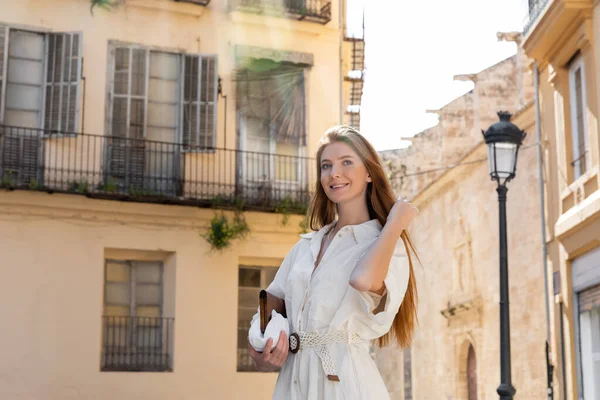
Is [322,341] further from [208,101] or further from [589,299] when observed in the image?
[208,101]

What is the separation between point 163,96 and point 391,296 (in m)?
14.1

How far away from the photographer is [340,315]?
353 centimetres

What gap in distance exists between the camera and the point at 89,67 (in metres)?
16.6

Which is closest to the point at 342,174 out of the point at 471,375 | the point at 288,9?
the point at 288,9

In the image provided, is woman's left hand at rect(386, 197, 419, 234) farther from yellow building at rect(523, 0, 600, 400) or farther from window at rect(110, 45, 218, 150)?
window at rect(110, 45, 218, 150)

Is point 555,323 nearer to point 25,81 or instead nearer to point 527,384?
point 527,384

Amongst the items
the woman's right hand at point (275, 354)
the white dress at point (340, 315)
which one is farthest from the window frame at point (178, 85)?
the woman's right hand at point (275, 354)

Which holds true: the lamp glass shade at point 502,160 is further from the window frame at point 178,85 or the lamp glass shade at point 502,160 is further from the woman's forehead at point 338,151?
the woman's forehead at point 338,151

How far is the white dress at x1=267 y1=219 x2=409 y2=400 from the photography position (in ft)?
11.3

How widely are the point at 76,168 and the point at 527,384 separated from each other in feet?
38.6

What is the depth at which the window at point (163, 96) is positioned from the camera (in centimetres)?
1680

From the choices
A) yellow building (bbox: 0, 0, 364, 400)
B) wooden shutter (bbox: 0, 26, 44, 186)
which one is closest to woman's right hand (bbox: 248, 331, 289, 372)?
yellow building (bbox: 0, 0, 364, 400)

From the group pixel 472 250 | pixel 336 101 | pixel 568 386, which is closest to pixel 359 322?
pixel 568 386

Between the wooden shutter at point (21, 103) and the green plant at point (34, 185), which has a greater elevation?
the wooden shutter at point (21, 103)
